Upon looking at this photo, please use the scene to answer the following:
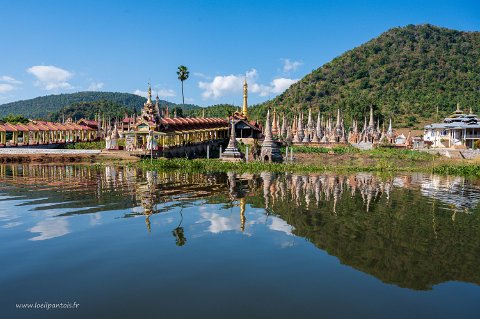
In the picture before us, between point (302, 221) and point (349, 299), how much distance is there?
23.1 feet

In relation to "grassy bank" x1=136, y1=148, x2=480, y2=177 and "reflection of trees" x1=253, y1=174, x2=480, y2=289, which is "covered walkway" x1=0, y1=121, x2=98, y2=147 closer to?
"grassy bank" x1=136, y1=148, x2=480, y2=177

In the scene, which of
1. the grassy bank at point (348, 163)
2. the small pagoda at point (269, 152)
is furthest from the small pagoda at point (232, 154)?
the small pagoda at point (269, 152)

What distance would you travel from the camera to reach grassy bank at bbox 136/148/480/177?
37.6m

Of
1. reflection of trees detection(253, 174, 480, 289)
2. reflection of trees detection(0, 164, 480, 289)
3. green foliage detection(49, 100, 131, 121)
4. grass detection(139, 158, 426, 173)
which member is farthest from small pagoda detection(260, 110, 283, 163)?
green foliage detection(49, 100, 131, 121)

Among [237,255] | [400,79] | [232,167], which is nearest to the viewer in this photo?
[237,255]

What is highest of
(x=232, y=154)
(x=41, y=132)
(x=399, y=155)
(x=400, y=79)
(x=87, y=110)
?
(x=400, y=79)

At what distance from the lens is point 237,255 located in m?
11.5

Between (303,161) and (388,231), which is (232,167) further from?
(388,231)

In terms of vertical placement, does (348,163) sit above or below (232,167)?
below

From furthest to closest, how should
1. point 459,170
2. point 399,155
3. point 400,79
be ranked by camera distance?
point 400,79, point 399,155, point 459,170

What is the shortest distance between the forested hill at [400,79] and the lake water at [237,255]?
75.7 meters

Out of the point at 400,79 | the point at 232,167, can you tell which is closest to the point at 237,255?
the point at 232,167

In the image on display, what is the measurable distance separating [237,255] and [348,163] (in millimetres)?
36114

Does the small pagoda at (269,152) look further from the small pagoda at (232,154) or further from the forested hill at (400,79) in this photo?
the forested hill at (400,79)
